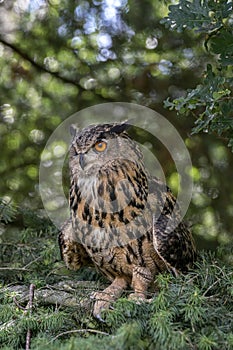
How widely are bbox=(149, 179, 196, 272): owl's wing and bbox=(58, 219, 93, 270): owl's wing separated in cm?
35

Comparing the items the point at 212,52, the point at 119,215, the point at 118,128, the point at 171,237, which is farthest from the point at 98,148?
the point at 212,52

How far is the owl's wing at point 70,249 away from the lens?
7.64 feet

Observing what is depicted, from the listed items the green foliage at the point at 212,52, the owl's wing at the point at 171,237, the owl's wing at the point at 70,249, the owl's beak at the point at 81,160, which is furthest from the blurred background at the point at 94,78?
the green foliage at the point at 212,52

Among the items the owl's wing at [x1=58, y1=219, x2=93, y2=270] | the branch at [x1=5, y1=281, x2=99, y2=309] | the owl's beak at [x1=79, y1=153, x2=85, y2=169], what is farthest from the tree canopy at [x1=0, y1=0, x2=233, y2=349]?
the branch at [x1=5, y1=281, x2=99, y2=309]

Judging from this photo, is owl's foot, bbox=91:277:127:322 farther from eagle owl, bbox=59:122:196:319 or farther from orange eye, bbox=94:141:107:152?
orange eye, bbox=94:141:107:152

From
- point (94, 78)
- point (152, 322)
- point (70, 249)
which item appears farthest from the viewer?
point (94, 78)

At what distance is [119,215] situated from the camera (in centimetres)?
218

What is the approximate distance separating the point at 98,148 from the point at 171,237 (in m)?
0.43

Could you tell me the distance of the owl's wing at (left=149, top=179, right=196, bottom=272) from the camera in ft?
7.04

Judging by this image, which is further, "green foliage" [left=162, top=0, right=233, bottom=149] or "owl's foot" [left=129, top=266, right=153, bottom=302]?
"owl's foot" [left=129, top=266, right=153, bottom=302]

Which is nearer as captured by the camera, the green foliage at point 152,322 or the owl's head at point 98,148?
the green foliage at point 152,322

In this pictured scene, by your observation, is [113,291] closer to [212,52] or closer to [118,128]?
[118,128]

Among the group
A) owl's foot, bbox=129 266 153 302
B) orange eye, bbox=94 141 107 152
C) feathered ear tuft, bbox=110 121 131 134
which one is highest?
feathered ear tuft, bbox=110 121 131 134

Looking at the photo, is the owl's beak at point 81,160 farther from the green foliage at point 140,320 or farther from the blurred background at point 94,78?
the blurred background at point 94,78
